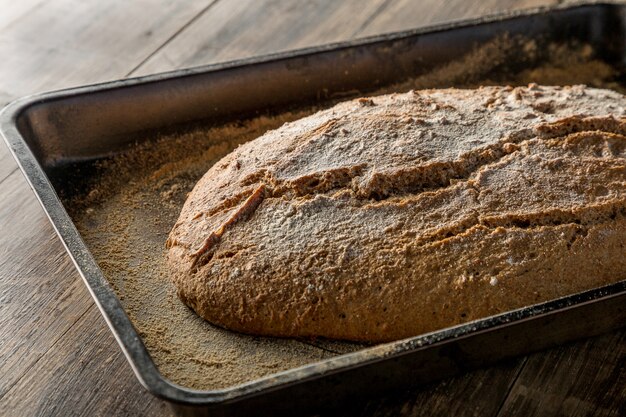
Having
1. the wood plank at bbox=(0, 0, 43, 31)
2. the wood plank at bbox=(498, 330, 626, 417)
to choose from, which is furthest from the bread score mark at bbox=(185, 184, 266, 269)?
the wood plank at bbox=(0, 0, 43, 31)

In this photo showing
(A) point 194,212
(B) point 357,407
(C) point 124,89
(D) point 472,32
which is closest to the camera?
(B) point 357,407

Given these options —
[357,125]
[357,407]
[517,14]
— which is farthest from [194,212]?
[517,14]

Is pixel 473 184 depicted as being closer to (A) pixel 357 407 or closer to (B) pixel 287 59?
(A) pixel 357 407

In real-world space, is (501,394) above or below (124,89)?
below

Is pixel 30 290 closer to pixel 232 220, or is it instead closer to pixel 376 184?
pixel 232 220

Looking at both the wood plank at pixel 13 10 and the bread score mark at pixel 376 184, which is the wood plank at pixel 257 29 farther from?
the bread score mark at pixel 376 184

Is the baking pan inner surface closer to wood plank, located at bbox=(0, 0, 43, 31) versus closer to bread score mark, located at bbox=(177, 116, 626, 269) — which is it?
bread score mark, located at bbox=(177, 116, 626, 269)

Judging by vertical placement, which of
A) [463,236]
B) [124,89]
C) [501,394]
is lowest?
[501,394]

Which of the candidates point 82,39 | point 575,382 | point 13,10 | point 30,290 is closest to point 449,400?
point 575,382
